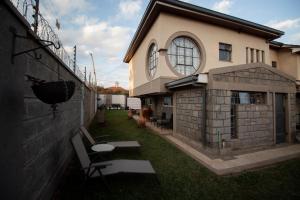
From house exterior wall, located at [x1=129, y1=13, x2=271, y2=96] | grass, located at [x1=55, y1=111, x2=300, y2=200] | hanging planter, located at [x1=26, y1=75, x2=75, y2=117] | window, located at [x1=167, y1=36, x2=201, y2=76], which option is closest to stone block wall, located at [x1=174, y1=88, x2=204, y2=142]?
grass, located at [x1=55, y1=111, x2=300, y2=200]

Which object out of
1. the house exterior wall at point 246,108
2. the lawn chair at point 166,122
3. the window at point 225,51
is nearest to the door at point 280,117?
the house exterior wall at point 246,108

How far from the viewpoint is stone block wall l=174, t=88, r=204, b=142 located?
267 inches

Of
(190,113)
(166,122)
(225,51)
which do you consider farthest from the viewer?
(225,51)

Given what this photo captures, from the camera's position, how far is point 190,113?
754 centimetres

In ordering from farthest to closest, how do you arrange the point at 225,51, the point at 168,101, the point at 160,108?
1. the point at 160,108
2. the point at 225,51
3. the point at 168,101

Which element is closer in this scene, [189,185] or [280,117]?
[189,185]

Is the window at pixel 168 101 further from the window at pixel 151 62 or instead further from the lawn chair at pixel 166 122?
the window at pixel 151 62

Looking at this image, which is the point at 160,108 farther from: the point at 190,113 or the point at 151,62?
the point at 190,113

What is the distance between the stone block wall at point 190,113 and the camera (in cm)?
678

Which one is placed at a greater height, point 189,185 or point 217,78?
point 217,78

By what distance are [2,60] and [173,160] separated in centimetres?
493

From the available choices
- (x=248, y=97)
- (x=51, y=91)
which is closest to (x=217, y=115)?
(x=248, y=97)

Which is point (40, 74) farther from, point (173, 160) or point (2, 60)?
point (173, 160)

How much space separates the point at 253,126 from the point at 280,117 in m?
2.12
